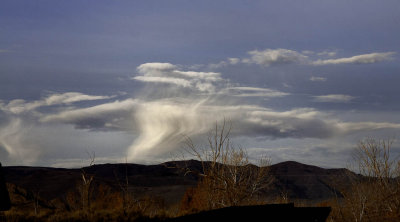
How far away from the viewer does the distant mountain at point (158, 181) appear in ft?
202

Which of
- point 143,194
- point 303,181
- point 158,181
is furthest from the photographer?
point 303,181

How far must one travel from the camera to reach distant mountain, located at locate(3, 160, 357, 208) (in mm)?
61625

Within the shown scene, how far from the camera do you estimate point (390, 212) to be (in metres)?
20.3

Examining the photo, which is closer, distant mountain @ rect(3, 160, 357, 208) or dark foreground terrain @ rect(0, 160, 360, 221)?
dark foreground terrain @ rect(0, 160, 360, 221)

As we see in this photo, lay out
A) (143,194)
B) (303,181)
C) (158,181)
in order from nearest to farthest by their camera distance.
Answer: (143,194)
(158,181)
(303,181)

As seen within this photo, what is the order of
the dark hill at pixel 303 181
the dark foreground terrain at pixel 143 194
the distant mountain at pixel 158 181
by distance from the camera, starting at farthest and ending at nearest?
→ the dark hill at pixel 303 181 < the distant mountain at pixel 158 181 < the dark foreground terrain at pixel 143 194

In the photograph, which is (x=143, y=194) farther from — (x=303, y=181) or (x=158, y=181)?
(x=303, y=181)

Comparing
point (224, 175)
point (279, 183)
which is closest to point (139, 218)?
point (224, 175)

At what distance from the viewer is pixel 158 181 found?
3632 inches

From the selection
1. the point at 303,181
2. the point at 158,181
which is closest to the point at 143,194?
the point at 158,181

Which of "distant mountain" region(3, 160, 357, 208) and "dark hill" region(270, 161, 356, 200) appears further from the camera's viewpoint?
"dark hill" region(270, 161, 356, 200)

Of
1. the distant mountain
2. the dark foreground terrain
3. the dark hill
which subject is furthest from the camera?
the dark hill

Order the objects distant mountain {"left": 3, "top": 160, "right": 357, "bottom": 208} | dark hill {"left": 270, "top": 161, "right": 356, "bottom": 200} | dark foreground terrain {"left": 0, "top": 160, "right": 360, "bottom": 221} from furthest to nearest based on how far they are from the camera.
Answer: dark hill {"left": 270, "top": 161, "right": 356, "bottom": 200}
distant mountain {"left": 3, "top": 160, "right": 357, "bottom": 208}
dark foreground terrain {"left": 0, "top": 160, "right": 360, "bottom": 221}

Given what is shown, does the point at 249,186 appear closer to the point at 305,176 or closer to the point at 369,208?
the point at 369,208
